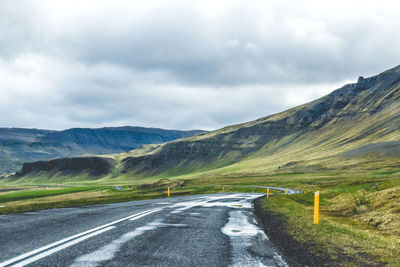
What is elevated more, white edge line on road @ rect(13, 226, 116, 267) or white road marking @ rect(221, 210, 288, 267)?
white edge line on road @ rect(13, 226, 116, 267)

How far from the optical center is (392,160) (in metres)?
132

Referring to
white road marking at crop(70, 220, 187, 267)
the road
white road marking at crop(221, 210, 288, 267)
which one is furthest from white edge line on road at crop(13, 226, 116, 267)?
white road marking at crop(221, 210, 288, 267)

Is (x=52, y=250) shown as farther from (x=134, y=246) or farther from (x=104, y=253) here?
(x=134, y=246)

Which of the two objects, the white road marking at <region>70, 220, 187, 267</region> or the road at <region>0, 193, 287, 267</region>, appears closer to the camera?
the white road marking at <region>70, 220, 187, 267</region>

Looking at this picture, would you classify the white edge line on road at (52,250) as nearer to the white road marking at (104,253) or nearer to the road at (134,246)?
the road at (134,246)

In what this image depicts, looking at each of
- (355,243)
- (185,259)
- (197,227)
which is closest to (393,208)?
(355,243)

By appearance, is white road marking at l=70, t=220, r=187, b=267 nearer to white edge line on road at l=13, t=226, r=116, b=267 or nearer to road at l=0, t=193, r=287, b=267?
road at l=0, t=193, r=287, b=267

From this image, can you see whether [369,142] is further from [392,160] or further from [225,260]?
[225,260]

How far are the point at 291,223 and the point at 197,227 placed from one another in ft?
14.6

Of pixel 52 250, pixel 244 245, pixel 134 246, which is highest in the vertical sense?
pixel 52 250

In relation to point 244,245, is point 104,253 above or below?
above

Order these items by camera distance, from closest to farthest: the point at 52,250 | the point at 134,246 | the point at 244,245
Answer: the point at 52,250 → the point at 134,246 → the point at 244,245

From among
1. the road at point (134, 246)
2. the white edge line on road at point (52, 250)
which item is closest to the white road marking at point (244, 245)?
the road at point (134, 246)

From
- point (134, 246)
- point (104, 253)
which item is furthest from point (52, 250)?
point (134, 246)
